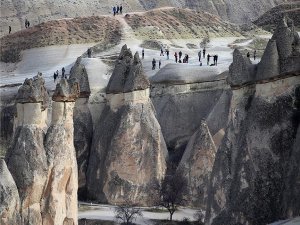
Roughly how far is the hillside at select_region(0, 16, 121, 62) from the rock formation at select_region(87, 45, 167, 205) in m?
24.6

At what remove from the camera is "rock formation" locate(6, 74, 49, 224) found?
58.5 ft

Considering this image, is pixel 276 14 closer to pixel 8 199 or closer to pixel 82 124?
pixel 82 124

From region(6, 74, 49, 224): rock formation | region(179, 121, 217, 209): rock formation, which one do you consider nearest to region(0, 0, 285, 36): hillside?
region(179, 121, 217, 209): rock formation

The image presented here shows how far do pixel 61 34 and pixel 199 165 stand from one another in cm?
3227

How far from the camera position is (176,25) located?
61.4 m

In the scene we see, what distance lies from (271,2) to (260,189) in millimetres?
89120

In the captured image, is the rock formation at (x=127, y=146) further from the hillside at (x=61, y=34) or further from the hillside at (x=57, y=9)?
the hillside at (x=57, y=9)

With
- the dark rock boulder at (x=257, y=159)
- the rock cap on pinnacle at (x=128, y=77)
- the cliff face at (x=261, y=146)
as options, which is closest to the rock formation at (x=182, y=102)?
the rock cap on pinnacle at (x=128, y=77)

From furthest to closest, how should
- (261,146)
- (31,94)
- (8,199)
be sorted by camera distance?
(261,146)
(31,94)
(8,199)

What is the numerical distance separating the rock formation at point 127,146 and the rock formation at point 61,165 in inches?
399

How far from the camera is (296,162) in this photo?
1805 cm

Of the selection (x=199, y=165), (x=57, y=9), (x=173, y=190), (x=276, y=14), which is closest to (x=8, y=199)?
(x=173, y=190)

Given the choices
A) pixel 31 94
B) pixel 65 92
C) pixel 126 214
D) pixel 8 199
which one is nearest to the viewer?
pixel 8 199

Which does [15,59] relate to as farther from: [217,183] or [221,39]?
[217,183]
